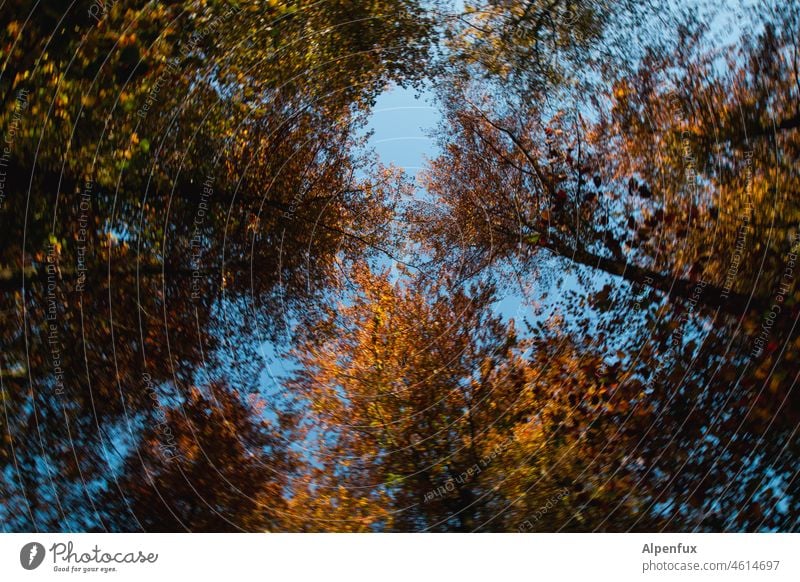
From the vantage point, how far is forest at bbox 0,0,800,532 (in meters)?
5.04

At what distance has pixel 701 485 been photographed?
205 inches

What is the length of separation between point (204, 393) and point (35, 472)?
6.31 feet

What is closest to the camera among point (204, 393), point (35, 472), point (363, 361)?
point (35, 472)

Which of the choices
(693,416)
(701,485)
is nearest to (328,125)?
(693,416)
